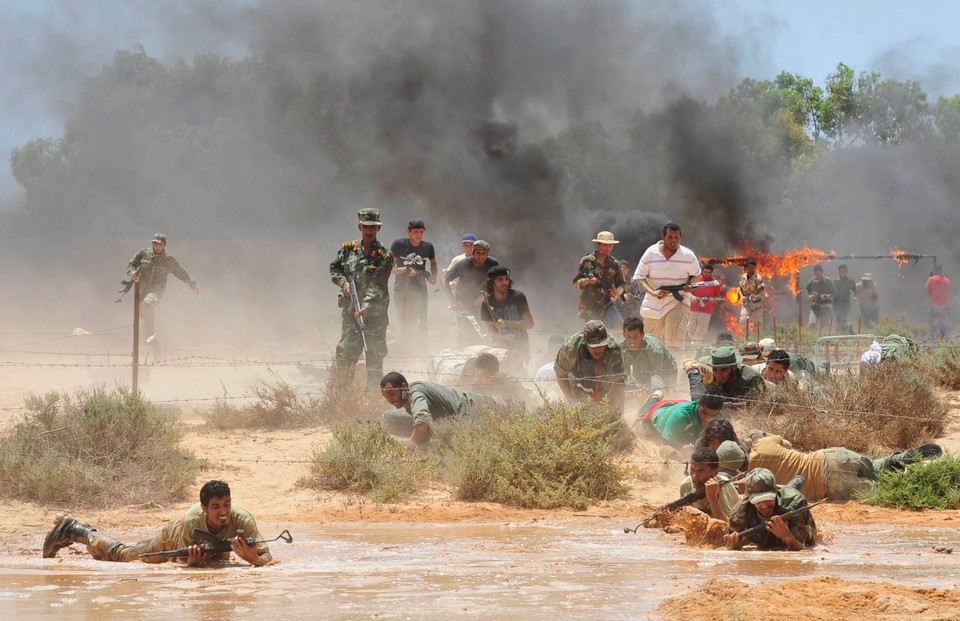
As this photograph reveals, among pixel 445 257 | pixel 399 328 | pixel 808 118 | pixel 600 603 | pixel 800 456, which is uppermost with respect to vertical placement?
pixel 808 118

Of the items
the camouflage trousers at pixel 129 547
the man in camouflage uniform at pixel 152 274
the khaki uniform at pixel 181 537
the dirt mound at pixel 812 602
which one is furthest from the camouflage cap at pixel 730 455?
the man in camouflage uniform at pixel 152 274

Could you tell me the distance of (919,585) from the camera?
688 cm

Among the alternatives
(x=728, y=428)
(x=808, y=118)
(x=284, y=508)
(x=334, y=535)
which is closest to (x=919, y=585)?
(x=728, y=428)

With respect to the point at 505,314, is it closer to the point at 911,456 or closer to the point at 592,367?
the point at 592,367

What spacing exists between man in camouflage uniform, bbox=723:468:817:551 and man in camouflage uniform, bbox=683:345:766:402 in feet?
9.23

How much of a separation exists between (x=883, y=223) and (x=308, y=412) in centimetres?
2676

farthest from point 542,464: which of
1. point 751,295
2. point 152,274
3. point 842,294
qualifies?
point 842,294

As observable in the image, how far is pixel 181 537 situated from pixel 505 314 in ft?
25.1

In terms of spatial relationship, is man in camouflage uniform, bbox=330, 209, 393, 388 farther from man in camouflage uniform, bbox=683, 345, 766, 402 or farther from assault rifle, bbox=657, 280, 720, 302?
man in camouflage uniform, bbox=683, 345, 766, 402

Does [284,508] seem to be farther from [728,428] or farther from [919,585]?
[919,585]

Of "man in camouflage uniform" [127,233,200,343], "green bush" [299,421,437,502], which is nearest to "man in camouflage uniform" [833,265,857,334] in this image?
"man in camouflage uniform" [127,233,200,343]

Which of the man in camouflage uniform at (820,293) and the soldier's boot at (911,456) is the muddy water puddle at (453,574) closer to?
the soldier's boot at (911,456)

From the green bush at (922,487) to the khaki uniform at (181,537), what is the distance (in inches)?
195

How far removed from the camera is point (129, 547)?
8.21 metres
